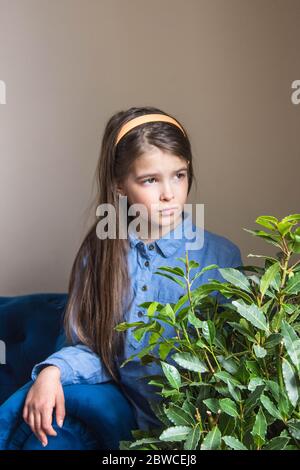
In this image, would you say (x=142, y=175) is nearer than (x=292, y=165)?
Yes

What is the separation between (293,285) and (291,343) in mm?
90

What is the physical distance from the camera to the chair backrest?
182 cm

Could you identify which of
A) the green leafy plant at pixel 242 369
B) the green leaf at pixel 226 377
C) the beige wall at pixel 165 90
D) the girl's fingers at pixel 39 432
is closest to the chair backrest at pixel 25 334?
the beige wall at pixel 165 90

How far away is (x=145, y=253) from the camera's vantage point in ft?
4.81

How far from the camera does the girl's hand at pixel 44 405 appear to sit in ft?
4.04

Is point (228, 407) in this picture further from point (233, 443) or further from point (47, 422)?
point (47, 422)

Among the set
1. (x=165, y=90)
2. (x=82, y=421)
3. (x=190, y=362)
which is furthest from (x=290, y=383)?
(x=165, y=90)

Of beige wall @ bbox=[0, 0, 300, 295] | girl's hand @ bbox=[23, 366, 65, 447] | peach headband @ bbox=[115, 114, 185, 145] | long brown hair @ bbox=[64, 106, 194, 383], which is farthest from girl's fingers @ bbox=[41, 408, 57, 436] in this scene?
beige wall @ bbox=[0, 0, 300, 295]

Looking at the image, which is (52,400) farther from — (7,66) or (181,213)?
(7,66)

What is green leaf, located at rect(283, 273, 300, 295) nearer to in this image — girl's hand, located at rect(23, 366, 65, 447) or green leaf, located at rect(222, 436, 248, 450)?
green leaf, located at rect(222, 436, 248, 450)

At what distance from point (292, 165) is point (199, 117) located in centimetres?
32

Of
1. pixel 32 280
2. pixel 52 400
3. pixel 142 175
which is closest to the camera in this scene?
A: pixel 52 400

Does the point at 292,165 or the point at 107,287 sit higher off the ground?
the point at 292,165
